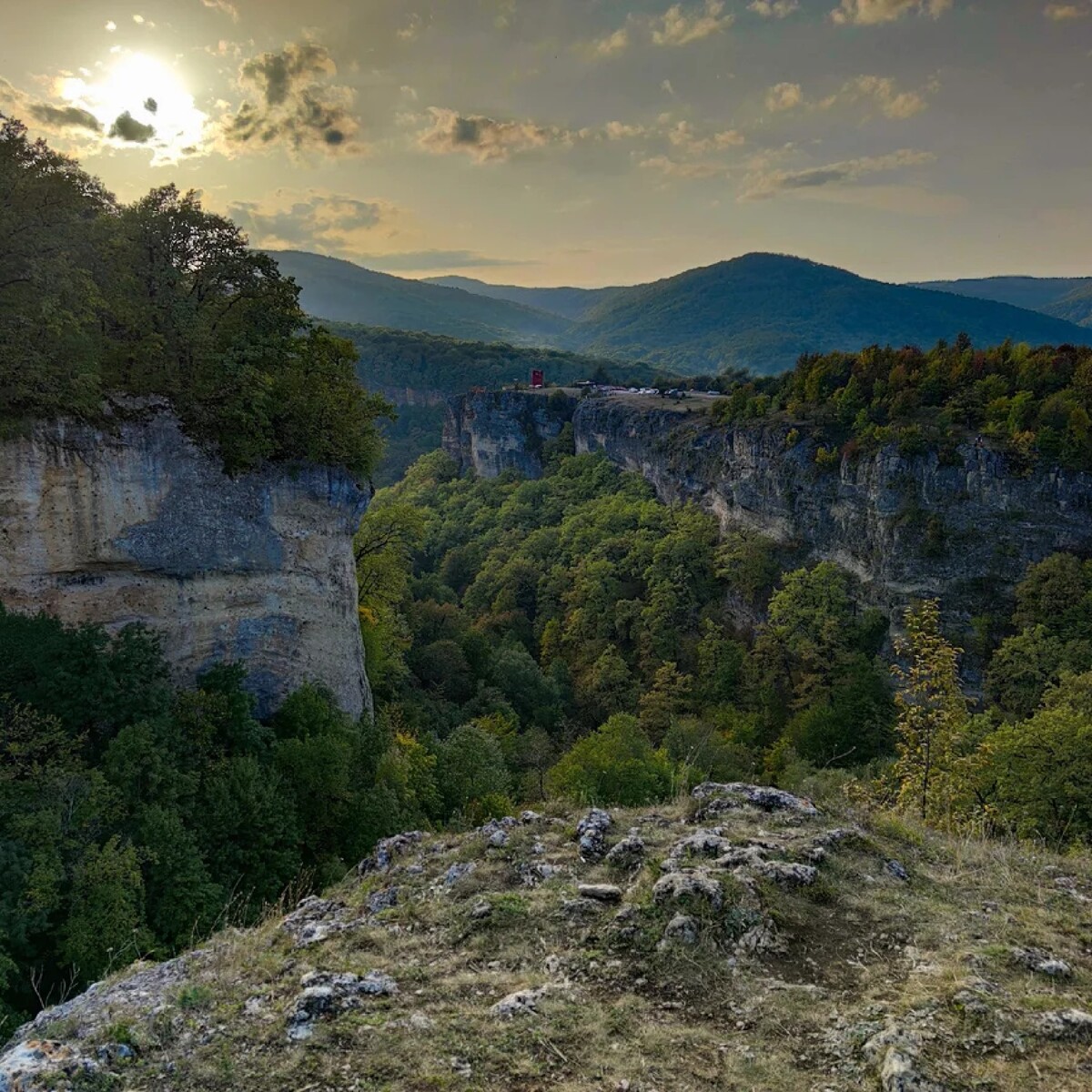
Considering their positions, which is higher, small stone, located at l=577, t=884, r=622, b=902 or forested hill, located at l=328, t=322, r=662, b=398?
forested hill, located at l=328, t=322, r=662, b=398

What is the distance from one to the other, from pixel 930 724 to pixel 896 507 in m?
28.0

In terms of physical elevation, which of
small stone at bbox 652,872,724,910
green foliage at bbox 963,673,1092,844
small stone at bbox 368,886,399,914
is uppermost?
small stone at bbox 652,872,724,910

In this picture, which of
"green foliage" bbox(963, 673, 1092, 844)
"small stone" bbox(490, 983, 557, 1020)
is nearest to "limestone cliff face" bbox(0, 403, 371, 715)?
"small stone" bbox(490, 983, 557, 1020)

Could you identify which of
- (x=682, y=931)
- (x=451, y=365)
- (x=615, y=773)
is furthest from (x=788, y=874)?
(x=451, y=365)

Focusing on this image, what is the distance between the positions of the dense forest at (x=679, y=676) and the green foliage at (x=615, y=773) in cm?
11

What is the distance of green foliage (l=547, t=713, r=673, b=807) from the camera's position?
68.7ft

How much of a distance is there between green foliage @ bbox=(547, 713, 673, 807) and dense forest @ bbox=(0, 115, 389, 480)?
12023mm

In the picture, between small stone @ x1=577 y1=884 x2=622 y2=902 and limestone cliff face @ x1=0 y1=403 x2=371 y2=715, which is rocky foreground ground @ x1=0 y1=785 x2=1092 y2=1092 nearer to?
small stone @ x1=577 y1=884 x2=622 y2=902

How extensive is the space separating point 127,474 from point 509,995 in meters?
15.6

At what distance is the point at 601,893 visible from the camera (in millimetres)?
8430

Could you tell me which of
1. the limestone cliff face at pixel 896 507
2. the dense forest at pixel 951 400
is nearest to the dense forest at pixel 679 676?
the limestone cliff face at pixel 896 507

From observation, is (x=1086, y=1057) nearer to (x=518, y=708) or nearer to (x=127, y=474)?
(x=127, y=474)

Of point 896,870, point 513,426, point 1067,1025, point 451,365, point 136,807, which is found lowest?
point 136,807

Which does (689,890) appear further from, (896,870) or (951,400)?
(951,400)
